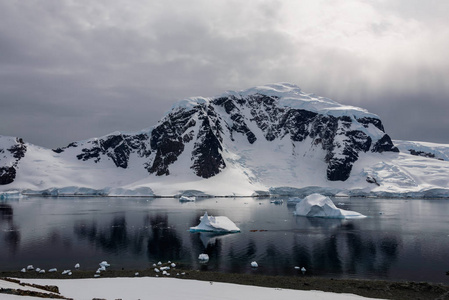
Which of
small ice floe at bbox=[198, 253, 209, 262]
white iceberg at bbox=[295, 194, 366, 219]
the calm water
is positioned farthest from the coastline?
white iceberg at bbox=[295, 194, 366, 219]

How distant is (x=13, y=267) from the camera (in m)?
40.3

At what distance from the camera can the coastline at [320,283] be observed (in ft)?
102

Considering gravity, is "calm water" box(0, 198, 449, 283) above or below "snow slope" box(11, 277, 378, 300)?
below

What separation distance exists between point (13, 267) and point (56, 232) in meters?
26.0

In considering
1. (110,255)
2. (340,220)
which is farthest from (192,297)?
(340,220)

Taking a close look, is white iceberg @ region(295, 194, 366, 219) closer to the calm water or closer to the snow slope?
the calm water

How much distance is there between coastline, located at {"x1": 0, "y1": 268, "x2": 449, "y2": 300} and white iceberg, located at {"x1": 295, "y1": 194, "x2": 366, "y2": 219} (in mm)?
59423

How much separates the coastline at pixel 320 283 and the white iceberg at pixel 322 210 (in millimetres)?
59423

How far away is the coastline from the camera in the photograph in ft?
102

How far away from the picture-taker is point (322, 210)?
311 ft

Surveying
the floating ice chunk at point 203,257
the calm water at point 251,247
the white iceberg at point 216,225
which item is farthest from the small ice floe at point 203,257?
the white iceberg at point 216,225

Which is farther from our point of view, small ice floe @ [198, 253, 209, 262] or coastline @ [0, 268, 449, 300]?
small ice floe @ [198, 253, 209, 262]

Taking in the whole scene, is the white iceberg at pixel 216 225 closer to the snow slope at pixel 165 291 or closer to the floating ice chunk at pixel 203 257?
the floating ice chunk at pixel 203 257

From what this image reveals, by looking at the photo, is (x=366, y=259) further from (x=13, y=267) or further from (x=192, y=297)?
(x=13, y=267)
